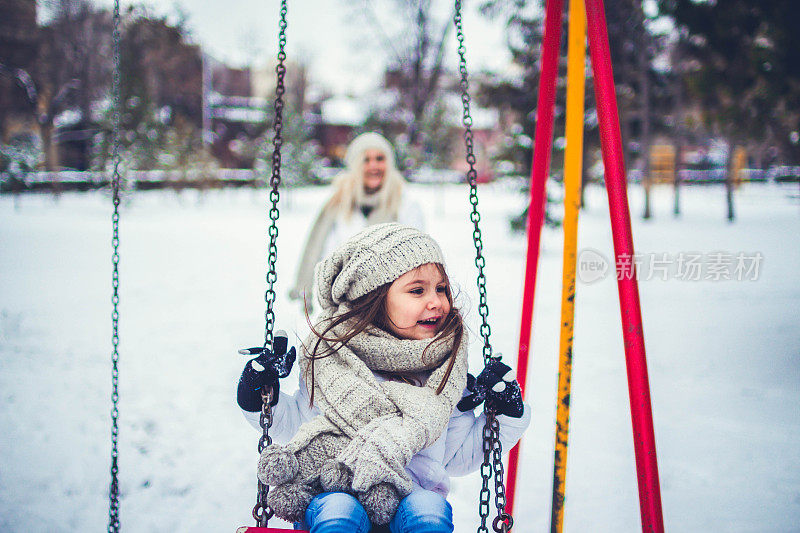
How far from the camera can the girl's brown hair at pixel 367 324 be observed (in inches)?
57.2

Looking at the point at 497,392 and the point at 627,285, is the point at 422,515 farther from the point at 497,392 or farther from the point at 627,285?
the point at 627,285

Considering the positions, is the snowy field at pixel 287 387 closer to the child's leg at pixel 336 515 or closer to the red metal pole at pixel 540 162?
the red metal pole at pixel 540 162

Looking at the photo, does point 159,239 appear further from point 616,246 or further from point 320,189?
point 320,189

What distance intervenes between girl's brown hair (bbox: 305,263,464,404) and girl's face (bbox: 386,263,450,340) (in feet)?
0.07

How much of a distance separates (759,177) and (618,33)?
2114cm

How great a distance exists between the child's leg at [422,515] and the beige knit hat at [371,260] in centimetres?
53

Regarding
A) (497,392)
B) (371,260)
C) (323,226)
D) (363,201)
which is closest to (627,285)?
(497,392)

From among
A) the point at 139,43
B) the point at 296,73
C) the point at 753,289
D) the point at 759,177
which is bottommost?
the point at 753,289

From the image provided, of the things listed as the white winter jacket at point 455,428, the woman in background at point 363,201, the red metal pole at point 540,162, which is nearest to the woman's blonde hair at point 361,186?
the woman in background at point 363,201

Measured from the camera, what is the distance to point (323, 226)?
10.5 ft

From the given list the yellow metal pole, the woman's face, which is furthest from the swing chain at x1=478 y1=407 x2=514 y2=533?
the woman's face

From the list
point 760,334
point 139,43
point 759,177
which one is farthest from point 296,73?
point 760,334

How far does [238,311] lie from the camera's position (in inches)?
228

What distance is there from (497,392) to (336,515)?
0.49m
